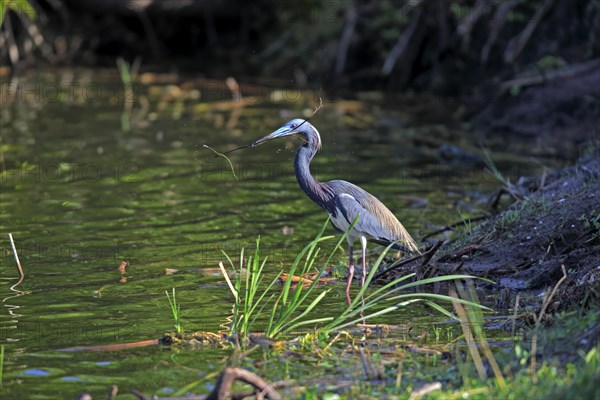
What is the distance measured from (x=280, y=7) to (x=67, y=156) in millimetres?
8559

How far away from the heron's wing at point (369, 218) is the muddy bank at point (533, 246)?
0.30 metres

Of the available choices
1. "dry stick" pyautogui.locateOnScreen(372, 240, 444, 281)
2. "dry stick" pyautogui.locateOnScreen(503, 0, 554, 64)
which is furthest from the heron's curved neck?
"dry stick" pyautogui.locateOnScreen(503, 0, 554, 64)

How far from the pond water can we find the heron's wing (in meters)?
0.62

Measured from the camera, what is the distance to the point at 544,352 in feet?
18.6

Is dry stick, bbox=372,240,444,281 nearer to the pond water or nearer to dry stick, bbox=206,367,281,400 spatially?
the pond water

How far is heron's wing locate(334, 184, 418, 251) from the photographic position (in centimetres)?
784

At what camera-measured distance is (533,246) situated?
813 centimetres

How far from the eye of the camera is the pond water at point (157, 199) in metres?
6.66

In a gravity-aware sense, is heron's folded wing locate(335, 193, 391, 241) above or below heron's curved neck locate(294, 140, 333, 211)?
below

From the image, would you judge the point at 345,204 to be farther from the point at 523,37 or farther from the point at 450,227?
the point at 523,37

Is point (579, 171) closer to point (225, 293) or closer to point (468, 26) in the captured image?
point (225, 293)

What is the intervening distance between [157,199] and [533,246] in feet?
15.8

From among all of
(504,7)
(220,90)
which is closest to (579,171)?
(504,7)

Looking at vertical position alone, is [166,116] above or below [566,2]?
below
